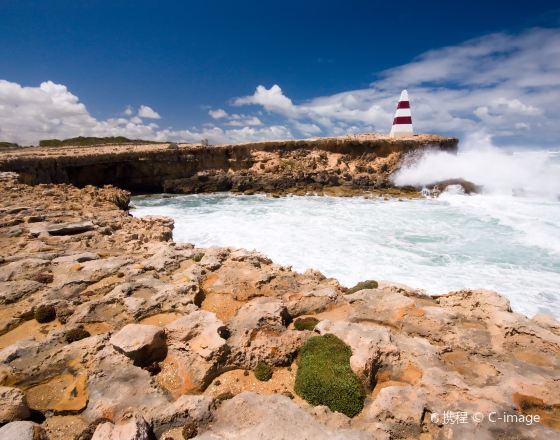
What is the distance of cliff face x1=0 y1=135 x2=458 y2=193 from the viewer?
164 feet

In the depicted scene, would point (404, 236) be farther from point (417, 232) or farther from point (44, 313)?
point (44, 313)

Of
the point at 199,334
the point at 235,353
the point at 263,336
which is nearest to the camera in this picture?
the point at 235,353

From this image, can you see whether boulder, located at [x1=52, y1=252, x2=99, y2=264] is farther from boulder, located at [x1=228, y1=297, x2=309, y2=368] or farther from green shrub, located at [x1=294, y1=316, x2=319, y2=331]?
green shrub, located at [x1=294, y1=316, x2=319, y2=331]

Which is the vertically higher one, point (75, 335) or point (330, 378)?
point (75, 335)

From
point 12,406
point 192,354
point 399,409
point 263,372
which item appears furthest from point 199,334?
point 399,409

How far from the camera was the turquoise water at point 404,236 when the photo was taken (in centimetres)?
2013

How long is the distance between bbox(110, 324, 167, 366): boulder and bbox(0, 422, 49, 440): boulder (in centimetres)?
238

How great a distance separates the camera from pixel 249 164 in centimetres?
5712

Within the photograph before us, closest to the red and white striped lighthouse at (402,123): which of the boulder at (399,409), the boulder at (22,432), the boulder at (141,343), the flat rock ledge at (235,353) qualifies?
the flat rock ledge at (235,353)

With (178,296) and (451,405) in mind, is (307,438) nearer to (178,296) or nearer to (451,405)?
(451,405)

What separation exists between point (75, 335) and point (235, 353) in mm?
4478

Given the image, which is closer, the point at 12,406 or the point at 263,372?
the point at 12,406

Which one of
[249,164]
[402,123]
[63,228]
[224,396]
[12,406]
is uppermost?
[402,123]

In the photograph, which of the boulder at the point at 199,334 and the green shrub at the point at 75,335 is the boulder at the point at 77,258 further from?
the boulder at the point at 199,334
